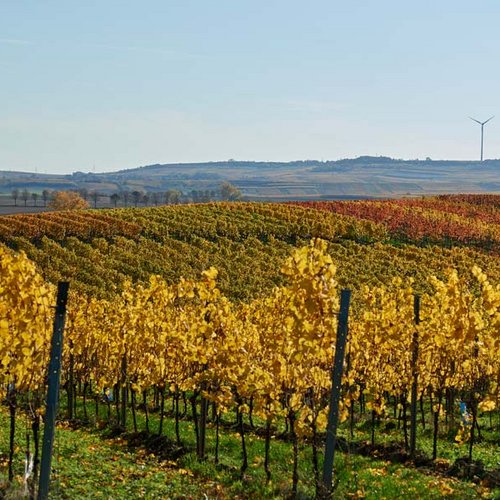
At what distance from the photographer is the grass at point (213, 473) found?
16.2m

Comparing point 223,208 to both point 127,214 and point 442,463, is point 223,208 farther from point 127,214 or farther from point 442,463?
point 442,463

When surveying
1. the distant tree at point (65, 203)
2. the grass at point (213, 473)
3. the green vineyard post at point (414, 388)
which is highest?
the distant tree at point (65, 203)

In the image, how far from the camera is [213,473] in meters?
18.2

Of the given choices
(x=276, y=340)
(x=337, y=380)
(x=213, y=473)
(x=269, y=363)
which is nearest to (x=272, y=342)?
(x=276, y=340)

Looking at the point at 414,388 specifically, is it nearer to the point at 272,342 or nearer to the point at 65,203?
the point at 272,342

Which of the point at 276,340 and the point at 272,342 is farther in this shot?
the point at 276,340

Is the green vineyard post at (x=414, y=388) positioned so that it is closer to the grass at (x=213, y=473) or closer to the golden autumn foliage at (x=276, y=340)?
the golden autumn foliage at (x=276, y=340)

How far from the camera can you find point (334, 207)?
283 feet

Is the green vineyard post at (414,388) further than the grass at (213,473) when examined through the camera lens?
Yes

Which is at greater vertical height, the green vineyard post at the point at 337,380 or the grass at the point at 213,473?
the green vineyard post at the point at 337,380

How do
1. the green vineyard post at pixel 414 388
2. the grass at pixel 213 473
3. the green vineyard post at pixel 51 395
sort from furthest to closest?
1. the green vineyard post at pixel 414 388
2. the grass at pixel 213 473
3. the green vineyard post at pixel 51 395

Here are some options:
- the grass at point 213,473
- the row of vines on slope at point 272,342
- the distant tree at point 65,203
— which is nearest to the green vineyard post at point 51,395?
the row of vines on slope at point 272,342

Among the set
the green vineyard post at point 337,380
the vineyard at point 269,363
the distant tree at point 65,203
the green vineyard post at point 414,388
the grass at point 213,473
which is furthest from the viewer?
the distant tree at point 65,203

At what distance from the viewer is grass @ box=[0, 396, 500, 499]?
637 inches
